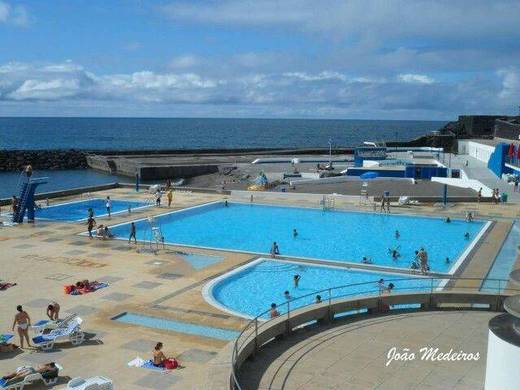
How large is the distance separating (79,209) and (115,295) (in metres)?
19.1

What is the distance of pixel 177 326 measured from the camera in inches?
581

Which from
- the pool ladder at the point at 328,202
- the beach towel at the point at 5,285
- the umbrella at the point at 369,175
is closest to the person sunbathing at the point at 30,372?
the beach towel at the point at 5,285

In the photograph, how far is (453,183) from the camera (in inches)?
1718

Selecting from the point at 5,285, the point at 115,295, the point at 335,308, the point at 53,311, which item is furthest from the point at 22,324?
the point at 335,308

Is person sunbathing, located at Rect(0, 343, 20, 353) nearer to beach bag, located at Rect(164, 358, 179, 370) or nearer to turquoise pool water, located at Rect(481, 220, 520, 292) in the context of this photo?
beach bag, located at Rect(164, 358, 179, 370)

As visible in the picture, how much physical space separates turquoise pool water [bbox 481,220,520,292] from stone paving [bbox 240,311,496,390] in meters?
6.90

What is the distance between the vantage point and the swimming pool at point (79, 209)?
3222 cm

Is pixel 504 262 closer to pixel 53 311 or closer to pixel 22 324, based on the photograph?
pixel 53 311

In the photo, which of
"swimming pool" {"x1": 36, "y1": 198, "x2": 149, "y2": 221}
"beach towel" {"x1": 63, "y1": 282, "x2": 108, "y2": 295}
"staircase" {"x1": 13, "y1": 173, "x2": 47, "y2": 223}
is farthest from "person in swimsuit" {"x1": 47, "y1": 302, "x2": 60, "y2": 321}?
"swimming pool" {"x1": 36, "y1": 198, "x2": 149, "y2": 221}

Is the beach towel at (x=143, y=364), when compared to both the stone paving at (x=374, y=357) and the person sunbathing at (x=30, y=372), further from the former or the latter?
the stone paving at (x=374, y=357)

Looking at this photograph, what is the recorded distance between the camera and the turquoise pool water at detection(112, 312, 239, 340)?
46.5 feet

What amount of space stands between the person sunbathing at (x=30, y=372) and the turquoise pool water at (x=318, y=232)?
1419 centimetres

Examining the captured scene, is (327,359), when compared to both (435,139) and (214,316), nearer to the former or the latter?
(214,316)

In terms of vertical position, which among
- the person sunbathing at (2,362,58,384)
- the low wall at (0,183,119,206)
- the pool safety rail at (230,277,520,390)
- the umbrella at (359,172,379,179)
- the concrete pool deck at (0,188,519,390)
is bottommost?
the concrete pool deck at (0,188,519,390)
